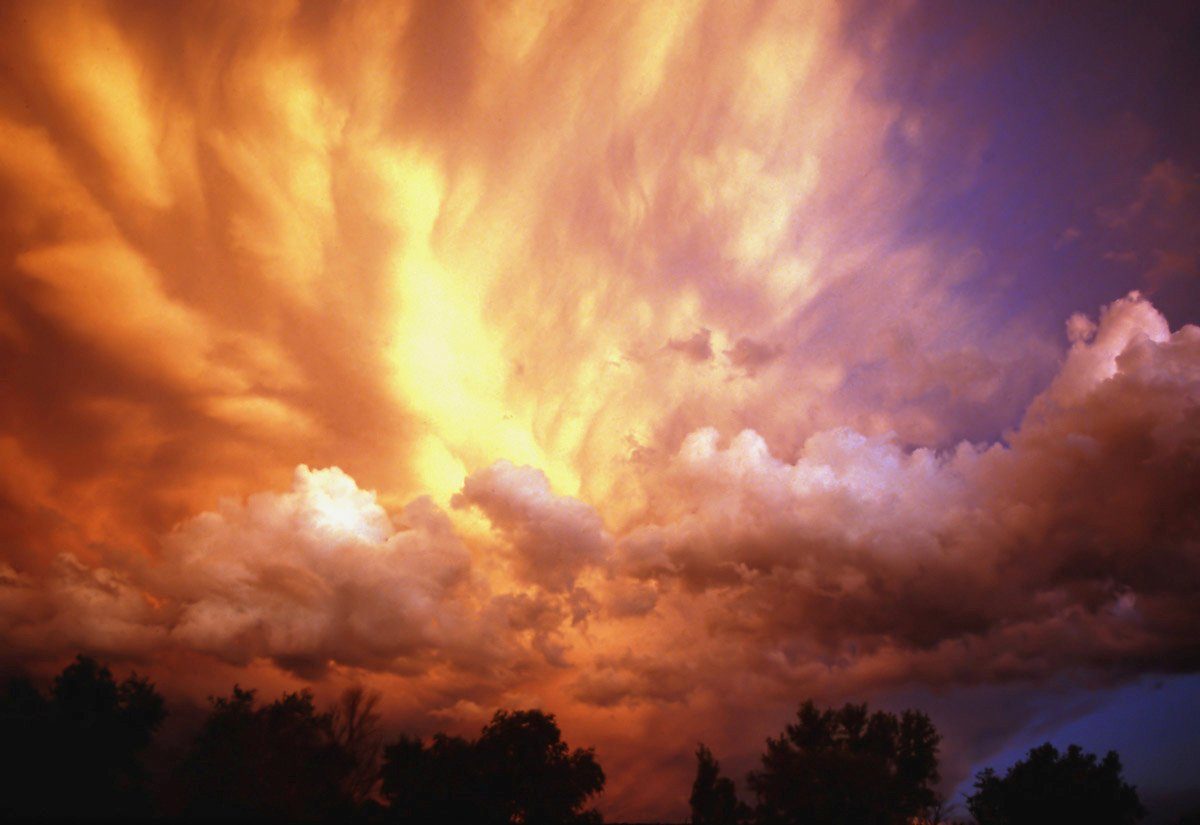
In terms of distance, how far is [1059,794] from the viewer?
69.4 meters

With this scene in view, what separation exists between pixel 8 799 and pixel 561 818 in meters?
42.0

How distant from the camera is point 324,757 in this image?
6862 cm

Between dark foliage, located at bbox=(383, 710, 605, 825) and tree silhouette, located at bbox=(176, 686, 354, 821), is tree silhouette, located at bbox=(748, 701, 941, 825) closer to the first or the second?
dark foliage, located at bbox=(383, 710, 605, 825)

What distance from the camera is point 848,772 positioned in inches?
2138

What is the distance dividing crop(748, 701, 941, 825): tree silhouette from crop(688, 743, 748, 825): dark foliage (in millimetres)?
6512

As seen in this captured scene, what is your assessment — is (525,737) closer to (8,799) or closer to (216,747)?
(216,747)

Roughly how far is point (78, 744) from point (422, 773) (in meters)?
28.6

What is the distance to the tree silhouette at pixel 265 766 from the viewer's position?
167ft

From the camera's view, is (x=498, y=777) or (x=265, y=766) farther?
(x=498, y=777)

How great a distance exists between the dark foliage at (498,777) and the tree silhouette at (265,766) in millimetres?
5662

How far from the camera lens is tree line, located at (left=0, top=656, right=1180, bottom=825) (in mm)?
52706

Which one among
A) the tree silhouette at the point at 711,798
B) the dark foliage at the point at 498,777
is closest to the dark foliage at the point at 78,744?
the dark foliage at the point at 498,777

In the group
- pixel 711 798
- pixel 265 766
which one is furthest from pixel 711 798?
pixel 265 766

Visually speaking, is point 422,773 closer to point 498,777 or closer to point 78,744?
point 498,777
